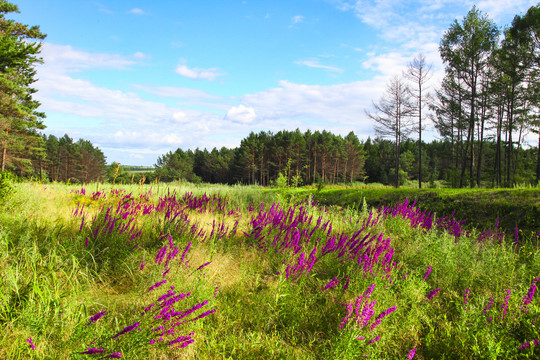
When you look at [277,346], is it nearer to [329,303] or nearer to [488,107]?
[329,303]

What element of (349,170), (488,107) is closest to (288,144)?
(349,170)

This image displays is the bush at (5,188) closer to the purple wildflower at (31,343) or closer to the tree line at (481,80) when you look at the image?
the purple wildflower at (31,343)

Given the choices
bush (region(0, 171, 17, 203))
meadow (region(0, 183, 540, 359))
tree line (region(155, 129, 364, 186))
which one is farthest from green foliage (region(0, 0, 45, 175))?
tree line (region(155, 129, 364, 186))

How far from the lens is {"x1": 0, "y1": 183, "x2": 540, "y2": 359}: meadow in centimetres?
204

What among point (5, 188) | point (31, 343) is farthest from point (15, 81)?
point (31, 343)

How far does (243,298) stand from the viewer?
2936mm

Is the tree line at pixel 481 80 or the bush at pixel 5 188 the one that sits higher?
the tree line at pixel 481 80

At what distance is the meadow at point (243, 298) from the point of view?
2037 mm

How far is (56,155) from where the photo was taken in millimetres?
50125

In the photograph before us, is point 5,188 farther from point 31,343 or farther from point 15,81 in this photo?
point 15,81

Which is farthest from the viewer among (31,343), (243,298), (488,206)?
(488,206)

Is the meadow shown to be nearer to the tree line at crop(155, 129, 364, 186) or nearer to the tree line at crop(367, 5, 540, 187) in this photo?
the tree line at crop(367, 5, 540, 187)

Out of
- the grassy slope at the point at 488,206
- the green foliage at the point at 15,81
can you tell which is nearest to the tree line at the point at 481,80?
the grassy slope at the point at 488,206

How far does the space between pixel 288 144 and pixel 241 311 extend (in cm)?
4609
